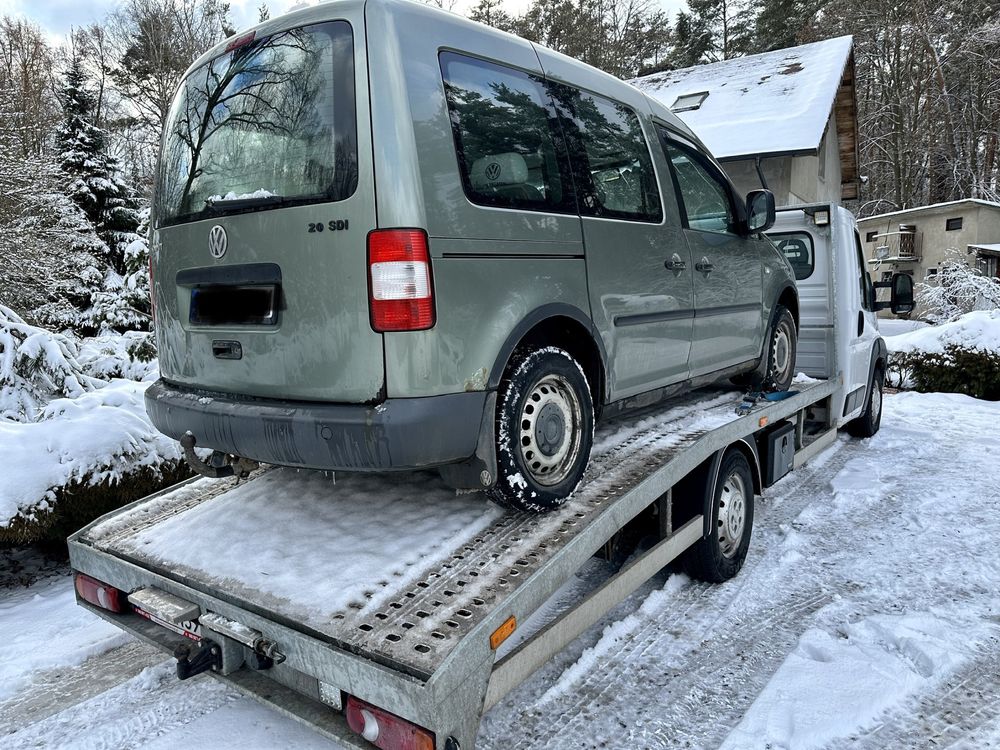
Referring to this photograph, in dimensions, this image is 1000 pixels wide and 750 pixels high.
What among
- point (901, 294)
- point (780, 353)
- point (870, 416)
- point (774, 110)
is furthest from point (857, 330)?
point (774, 110)

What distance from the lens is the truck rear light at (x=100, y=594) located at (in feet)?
8.87

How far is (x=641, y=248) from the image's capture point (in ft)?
10.9

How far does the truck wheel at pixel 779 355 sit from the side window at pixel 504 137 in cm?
251

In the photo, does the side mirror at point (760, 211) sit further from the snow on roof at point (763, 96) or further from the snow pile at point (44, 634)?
the snow on roof at point (763, 96)

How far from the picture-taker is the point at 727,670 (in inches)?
116

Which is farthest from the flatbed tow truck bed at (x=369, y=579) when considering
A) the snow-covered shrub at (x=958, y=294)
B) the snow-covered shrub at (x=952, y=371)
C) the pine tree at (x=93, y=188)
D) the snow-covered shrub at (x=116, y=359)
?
the snow-covered shrub at (x=958, y=294)

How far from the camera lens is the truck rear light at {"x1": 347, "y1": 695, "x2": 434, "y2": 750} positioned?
1827 millimetres

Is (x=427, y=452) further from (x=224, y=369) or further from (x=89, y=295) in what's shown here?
(x=89, y=295)

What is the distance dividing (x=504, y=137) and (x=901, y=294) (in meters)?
5.09

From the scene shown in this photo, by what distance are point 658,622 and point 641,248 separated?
1793 millimetres

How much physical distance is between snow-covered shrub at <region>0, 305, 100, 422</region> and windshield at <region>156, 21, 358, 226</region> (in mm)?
3260

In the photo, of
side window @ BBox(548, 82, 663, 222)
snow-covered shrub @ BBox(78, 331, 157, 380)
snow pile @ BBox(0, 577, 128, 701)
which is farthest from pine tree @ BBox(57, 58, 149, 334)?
side window @ BBox(548, 82, 663, 222)

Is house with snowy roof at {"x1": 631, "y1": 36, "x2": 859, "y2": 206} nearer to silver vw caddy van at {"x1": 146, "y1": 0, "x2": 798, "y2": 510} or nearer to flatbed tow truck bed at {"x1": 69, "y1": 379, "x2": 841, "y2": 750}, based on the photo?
silver vw caddy van at {"x1": 146, "y1": 0, "x2": 798, "y2": 510}

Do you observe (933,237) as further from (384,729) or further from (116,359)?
(384,729)
